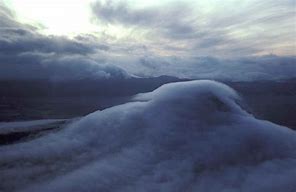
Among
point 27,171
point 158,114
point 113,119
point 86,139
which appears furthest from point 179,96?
point 27,171

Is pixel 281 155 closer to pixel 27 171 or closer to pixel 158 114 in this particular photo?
pixel 158 114

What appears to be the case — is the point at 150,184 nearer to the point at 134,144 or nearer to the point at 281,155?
the point at 134,144

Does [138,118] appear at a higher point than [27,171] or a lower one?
higher

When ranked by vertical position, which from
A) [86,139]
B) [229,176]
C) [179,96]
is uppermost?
[179,96]

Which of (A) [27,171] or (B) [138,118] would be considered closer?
(A) [27,171]

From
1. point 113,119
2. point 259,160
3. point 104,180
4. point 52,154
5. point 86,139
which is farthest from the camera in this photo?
point 113,119

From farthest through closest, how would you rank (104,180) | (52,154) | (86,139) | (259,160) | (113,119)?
1. (113,119)
2. (86,139)
3. (52,154)
4. (259,160)
5. (104,180)
